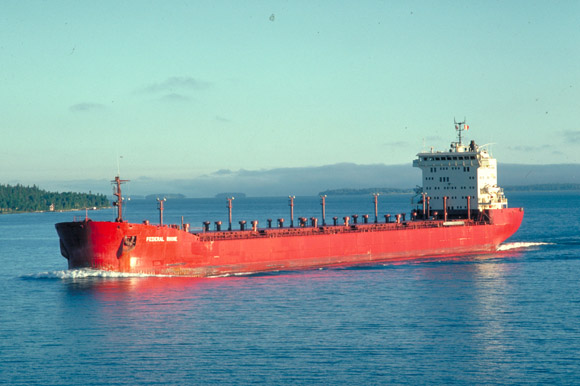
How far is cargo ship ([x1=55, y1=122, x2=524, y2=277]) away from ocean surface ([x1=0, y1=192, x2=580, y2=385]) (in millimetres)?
1587

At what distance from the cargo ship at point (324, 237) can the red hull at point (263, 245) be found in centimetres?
6

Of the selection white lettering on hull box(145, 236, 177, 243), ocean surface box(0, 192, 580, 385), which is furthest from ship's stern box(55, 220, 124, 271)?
white lettering on hull box(145, 236, 177, 243)

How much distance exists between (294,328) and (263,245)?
1933cm

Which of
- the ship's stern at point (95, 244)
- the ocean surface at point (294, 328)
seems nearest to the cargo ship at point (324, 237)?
the ship's stern at point (95, 244)

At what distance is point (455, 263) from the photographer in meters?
57.1

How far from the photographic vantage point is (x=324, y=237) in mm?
55375

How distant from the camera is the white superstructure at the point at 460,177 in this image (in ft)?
221

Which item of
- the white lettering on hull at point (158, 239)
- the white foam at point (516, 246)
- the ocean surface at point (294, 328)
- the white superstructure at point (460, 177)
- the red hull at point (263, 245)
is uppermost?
the white superstructure at point (460, 177)

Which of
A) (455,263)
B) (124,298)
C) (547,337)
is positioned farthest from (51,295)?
(455,263)

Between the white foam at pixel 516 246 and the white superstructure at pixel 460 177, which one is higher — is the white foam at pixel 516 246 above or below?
below

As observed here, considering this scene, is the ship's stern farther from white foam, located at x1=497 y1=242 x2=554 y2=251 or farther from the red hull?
white foam, located at x1=497 y1=242 x2=554 y2=251

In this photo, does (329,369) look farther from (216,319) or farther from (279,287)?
(279,287)

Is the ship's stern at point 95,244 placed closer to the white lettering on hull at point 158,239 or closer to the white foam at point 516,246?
the white lettering on hull at point 158,239

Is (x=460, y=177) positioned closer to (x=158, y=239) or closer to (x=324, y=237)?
(x=324, y=237)
